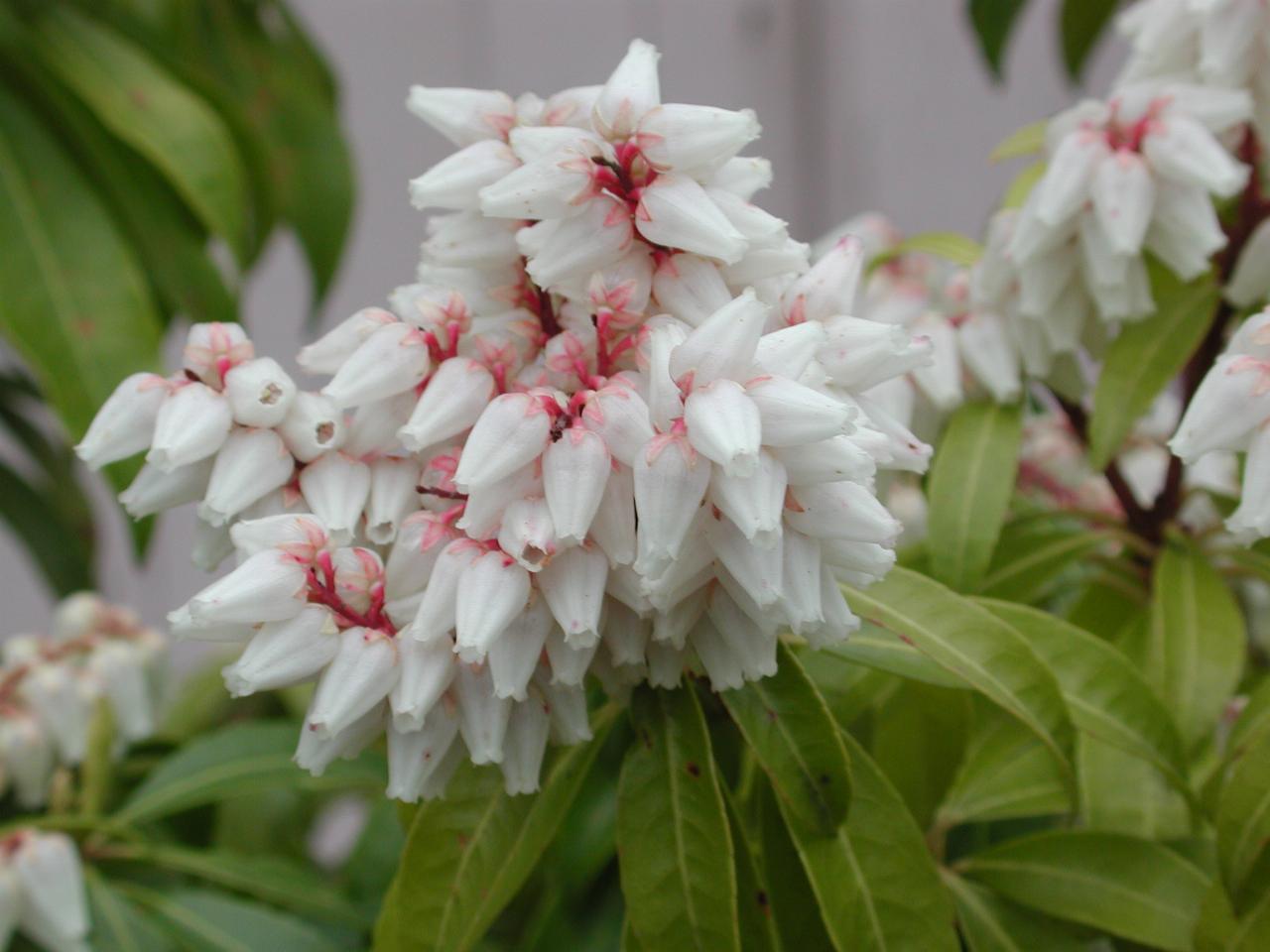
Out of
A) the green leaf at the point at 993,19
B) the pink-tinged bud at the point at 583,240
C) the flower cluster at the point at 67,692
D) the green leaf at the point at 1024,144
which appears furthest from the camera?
the green leaf at the point at 993,19

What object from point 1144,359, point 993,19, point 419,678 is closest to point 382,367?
point 419,678

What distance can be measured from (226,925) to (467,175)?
2.08 ft

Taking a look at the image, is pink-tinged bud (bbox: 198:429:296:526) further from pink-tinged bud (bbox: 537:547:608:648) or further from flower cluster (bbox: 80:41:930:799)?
pink-tinged bud (bbox: 537:547:608:648)

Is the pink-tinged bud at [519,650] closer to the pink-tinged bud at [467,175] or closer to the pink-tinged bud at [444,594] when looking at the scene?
the pink-tinged bud at [444,594]

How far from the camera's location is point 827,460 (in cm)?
50

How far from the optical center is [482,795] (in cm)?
66

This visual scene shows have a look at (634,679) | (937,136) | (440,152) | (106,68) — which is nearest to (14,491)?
(106,68)

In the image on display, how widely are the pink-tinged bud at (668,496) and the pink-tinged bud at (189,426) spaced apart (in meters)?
0.21

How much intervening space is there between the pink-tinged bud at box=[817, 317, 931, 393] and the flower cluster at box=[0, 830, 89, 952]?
0.67 meters

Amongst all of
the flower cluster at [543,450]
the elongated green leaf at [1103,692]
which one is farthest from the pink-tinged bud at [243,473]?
the elongated green leaf at [1103,692]

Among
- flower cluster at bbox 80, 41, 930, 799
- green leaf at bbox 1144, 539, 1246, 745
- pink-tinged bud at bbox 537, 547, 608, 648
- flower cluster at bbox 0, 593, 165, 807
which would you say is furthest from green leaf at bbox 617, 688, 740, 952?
flower cluster at bbox 0, 593, 165, 807

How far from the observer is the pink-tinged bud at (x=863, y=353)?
1.91ft

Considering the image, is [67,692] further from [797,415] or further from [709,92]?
[709,92]

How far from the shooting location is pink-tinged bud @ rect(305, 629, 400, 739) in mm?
542
